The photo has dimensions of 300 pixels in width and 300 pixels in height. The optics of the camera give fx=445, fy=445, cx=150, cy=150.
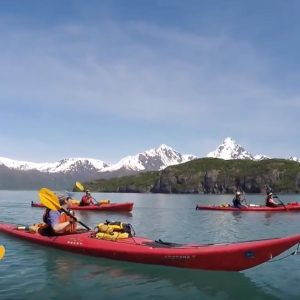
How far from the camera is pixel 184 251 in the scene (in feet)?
52.4

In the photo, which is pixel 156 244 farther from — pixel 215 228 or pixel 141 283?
pixel 215 228

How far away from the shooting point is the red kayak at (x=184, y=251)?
14609 millimetres

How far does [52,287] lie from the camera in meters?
14.6

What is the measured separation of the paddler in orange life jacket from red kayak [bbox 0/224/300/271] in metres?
0.37

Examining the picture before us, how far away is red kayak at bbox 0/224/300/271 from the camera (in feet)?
47.9

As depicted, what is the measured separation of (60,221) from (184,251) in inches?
259

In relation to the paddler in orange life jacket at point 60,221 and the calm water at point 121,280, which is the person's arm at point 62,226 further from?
the calm water at point 121,280

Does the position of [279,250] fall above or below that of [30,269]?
above

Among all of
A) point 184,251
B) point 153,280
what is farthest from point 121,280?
point 184,251

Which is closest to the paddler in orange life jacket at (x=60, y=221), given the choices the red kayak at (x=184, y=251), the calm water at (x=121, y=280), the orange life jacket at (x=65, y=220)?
the orange life jacket at (x=65, y=220)

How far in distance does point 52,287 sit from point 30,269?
9.58 feet

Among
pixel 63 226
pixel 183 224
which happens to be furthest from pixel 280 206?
pixel 63 226

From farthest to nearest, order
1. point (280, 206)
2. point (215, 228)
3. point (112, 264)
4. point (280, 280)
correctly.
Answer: point (280, 206) < point (215, 228) < point (112, 264) < point (280, 280)

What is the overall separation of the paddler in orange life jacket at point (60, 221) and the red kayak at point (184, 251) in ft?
1.22
